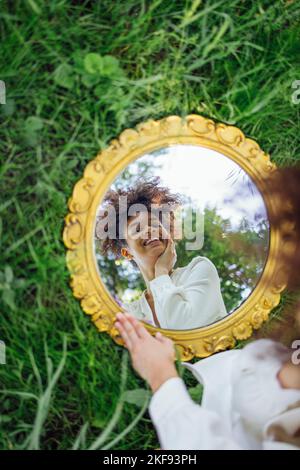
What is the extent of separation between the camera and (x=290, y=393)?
845 mm

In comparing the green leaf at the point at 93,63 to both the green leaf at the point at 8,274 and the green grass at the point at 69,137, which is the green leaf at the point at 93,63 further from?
the green leaf at the point at 8,274

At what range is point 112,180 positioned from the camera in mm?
989

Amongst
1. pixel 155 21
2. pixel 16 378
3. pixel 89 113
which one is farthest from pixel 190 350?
pixel 155 21

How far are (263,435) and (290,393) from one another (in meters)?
0.07

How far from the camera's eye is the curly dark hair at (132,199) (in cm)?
100

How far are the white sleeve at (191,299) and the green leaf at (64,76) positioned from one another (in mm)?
367

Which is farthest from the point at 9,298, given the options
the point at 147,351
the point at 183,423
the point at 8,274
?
the point at 183,423

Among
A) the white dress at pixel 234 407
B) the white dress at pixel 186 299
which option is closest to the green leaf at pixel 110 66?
the white dress at pixel 186 299

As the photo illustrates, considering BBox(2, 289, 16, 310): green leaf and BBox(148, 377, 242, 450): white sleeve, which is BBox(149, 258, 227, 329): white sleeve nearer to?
BBox(148, 377, 242, 450): white sleeve

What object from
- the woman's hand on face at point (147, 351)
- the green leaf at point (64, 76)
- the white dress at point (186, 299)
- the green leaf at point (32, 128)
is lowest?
the woman's hand on face at point (147, 351)

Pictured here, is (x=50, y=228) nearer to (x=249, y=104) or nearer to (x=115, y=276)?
(x=115, y=276)

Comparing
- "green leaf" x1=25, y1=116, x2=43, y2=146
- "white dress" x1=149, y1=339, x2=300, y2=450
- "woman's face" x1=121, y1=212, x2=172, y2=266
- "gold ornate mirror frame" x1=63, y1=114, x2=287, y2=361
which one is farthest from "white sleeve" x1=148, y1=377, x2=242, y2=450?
"green leaf" x1=25, y1=116, x2=43, y2=146
